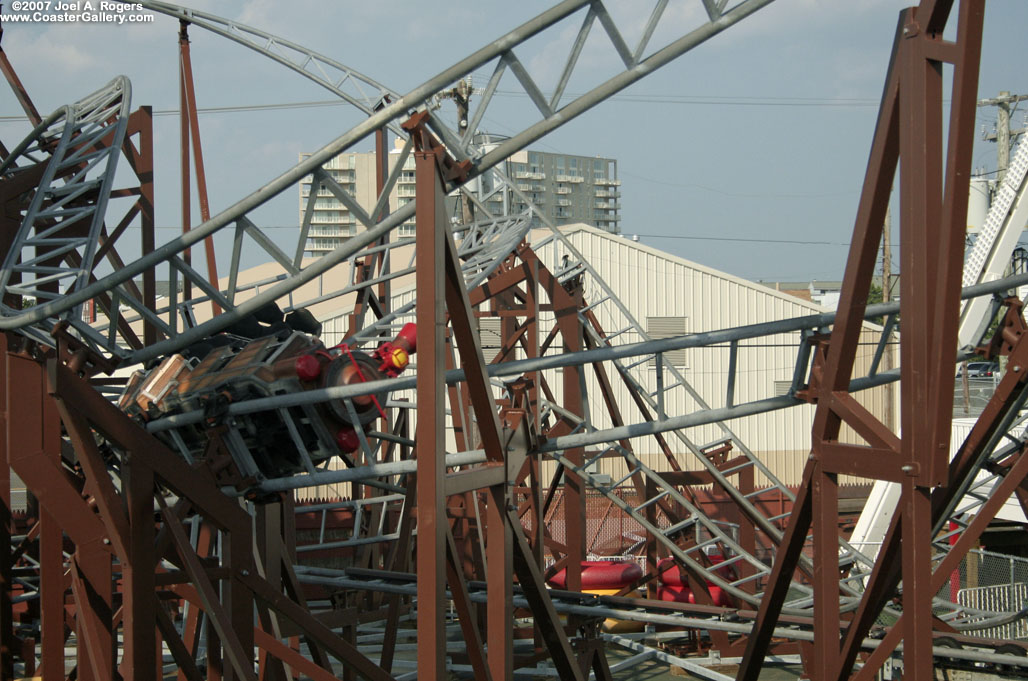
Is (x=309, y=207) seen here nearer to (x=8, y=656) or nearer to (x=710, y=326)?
(x=8, y=656)

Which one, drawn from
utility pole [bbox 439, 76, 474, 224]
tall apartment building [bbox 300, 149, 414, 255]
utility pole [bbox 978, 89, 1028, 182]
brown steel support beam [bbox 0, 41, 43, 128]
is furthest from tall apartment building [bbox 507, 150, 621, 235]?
brown steel support beam [bbox 0, 41, 43, 128]

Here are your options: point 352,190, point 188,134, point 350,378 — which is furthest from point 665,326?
point 352,190

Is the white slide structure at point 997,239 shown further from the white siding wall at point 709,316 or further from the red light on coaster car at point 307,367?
the white siding wall at point 709,316

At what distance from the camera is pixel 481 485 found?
A: 760cm

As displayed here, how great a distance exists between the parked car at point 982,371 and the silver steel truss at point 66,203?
A: 25.5 ft

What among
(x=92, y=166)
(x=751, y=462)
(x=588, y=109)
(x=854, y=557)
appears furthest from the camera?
(x=751, y=462)

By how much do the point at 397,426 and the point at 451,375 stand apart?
9064mm

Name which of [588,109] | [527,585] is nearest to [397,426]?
[527,585]

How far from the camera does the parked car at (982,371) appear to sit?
944 centimetres

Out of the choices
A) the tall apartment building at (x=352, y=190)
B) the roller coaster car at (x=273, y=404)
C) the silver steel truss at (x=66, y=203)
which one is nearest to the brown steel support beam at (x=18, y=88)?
the silver steel truss at (x=66, y=203)

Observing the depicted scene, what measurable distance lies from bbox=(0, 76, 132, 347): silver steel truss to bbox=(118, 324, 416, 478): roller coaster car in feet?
2.99

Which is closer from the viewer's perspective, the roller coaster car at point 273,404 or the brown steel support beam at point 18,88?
the roller coaster car at point 273,404

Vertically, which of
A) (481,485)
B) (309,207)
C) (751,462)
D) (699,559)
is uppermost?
(309,207)

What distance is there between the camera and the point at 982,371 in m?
14.3
